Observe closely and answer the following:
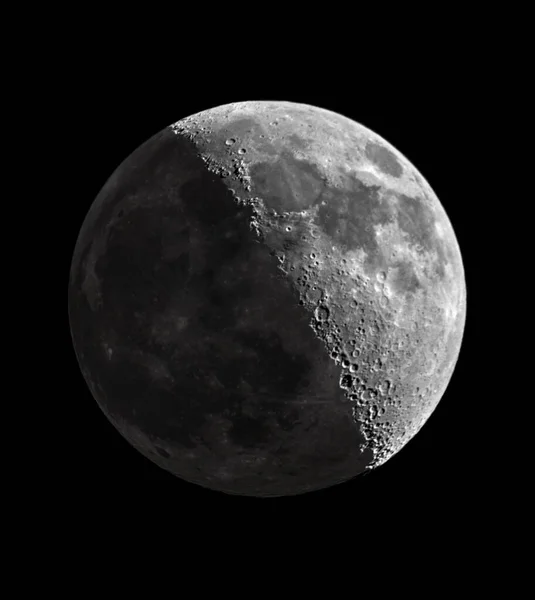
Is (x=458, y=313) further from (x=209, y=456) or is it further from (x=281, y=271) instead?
(x=209, y=456)

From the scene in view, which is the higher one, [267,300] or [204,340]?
[267,300]

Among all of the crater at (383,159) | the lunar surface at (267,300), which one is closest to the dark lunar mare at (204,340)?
the lunar surface at (267,300)

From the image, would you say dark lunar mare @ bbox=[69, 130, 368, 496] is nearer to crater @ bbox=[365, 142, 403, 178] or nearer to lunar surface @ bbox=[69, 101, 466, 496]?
lunar surface @ bbox=[69, 101, 466, 496]

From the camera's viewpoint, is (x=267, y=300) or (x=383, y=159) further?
(x=383, y=159)

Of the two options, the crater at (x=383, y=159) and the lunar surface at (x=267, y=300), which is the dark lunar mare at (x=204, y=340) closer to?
the lunar surface at (x=267, y=300)

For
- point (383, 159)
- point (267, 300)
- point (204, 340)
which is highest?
point (383, 159)

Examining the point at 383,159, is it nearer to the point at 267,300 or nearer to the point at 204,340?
the point at 267,300

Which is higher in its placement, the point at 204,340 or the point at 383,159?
the point at 383,159

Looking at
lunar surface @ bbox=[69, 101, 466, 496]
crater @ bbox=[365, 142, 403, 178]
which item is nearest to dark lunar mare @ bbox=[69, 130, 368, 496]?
lunar surface @ bbox=[69, 101, 466, 496]

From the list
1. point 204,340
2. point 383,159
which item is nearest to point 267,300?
point 204,340
